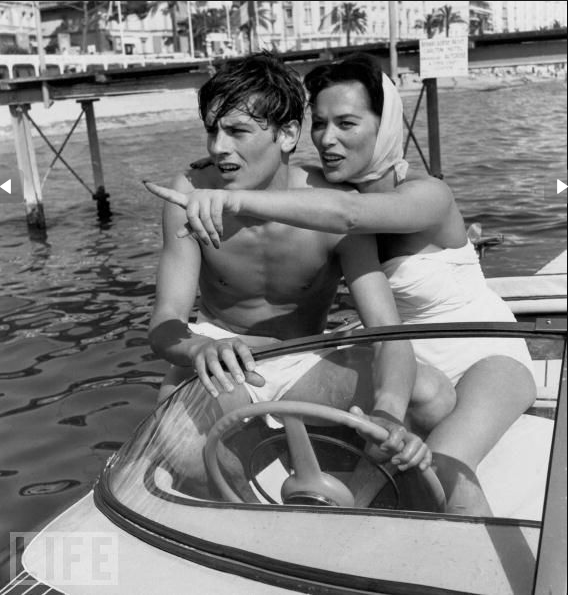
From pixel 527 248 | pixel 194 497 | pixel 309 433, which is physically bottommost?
pixel 527 248

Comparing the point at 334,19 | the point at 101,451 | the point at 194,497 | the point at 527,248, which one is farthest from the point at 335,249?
the point at 334,19

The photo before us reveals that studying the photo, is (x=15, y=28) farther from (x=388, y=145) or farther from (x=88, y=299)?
(x=388, y=145)

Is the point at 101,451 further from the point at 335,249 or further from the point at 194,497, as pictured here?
the point at 194,497

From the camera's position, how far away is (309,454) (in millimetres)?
2221

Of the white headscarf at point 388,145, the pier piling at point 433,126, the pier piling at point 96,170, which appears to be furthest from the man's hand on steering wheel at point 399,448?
the pier piling at point 96,170

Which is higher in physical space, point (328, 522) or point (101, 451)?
point (328, 522)

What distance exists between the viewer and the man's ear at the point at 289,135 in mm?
3002

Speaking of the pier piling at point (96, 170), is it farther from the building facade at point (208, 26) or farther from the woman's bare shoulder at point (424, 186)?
the building facade at point (208, 26)

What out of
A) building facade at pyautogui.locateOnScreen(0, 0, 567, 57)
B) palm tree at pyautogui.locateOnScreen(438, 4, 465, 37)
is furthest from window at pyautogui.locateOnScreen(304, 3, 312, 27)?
palm tree at pyautogui.locateOnScreen(438, 4, 465, 37)

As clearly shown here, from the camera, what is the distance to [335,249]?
310 cm

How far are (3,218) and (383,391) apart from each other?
1662 cm

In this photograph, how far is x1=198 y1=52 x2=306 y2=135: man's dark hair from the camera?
290 centimetres

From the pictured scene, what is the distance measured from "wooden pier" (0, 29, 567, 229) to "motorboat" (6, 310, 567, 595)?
13.0m

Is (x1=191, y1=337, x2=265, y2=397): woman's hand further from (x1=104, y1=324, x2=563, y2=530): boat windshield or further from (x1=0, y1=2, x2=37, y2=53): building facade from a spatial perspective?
(x1=0, y1=2, x2=37, y2=53): building facade
